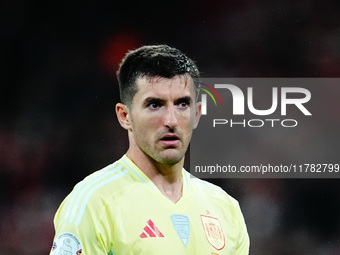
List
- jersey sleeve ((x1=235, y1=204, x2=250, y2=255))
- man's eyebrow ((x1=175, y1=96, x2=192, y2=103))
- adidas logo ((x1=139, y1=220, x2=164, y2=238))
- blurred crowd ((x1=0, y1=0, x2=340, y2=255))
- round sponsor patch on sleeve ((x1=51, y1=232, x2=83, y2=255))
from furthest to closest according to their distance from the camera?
blurred crowd ((x1=0, y1=0, x2=340, y2=255))
jersey sleeve ((x1=235, y1=204, x2=250, y2=255))
man's eyebrow ((x1=175, y1=96, x2=192, y2=103))
adidas logo ((x1=139, y1=220, x2=164, y2=238))
round sponsor patch on sleeve ((x1=51, y1=232, x2=83, y2=255))

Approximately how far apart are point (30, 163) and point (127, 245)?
290 cm

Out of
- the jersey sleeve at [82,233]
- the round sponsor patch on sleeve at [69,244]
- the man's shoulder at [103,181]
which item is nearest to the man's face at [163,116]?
the man's shoulder at [103,181]

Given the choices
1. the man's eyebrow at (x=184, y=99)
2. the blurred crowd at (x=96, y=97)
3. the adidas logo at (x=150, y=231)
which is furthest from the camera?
the blurred crowd at (x=96, y=97)

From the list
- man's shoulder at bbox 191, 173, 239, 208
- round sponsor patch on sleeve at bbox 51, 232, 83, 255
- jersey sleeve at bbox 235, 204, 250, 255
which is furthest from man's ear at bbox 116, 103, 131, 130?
jersey sleeve at bbox 235, 204, 250, 255

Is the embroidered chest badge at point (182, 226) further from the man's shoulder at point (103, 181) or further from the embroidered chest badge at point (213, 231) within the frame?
the man's shoulder at point (103, 181)

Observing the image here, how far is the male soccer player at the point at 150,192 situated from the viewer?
8.57 feet

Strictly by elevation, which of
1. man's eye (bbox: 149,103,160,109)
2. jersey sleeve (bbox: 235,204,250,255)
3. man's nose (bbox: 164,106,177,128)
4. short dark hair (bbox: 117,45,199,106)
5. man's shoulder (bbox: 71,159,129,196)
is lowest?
jersey sleeve (bbox: 235,204,250,255)

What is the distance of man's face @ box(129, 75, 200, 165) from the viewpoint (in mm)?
2752

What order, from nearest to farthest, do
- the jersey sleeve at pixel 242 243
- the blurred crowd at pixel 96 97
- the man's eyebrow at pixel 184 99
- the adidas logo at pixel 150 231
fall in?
the adidas logo at pixel 150 231, the man's eyebrow at pixel 184 99, the jersey sleeve at pixel 242 243, the blurred crowd at pixel 96 97

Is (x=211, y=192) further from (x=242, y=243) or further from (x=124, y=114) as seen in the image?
(x=124, y=114)

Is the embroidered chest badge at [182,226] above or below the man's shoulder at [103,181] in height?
below

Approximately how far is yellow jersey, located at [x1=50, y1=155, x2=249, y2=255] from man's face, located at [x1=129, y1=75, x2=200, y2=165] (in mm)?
162

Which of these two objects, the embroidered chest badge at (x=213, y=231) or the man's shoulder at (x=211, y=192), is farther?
the man's shoulder at (x=211, y=192)

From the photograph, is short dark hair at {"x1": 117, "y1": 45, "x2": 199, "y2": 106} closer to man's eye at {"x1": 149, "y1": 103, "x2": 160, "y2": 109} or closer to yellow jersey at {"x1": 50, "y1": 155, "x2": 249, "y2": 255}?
man's eye at {"x1": 149, "y1": 103, "x2": 160, "y2": 109}
